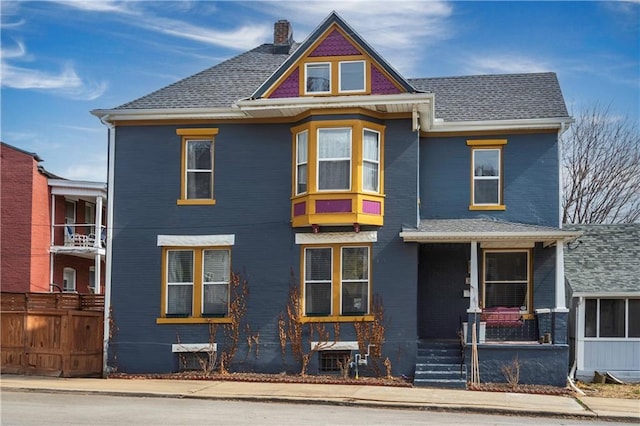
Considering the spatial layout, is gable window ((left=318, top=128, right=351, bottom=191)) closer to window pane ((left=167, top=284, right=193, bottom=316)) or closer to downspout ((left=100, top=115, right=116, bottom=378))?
window pane ((left=167, top=284, right=193, bottom=316))

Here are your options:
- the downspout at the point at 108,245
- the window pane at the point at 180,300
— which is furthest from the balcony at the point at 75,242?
the window pane at the point at 180,300

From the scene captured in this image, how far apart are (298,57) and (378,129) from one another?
2673mm

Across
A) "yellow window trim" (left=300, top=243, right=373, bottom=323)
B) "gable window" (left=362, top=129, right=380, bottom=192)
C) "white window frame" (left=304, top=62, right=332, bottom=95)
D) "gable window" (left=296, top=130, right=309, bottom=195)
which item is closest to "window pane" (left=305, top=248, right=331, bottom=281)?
A: "yellow window trim" (left=300, top=243, right=373, bottom=323)

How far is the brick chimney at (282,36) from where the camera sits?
1008 inches

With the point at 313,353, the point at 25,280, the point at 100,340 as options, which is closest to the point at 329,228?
the point at 313,353

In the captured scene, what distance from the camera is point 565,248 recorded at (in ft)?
80.7

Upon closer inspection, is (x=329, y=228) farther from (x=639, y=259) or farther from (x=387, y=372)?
(x=639, y=259)

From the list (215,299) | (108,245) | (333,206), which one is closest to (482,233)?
(333,206)

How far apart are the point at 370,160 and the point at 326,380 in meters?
5.46

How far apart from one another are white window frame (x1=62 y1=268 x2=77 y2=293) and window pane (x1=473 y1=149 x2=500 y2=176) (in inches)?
698

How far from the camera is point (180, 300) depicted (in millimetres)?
22250

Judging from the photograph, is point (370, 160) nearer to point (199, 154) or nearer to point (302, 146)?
point (302, 146)

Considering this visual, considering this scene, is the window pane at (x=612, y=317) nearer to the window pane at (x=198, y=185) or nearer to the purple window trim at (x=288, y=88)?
the purple window trim at (x=288, y=88)

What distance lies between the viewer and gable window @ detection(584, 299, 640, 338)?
22.8 metres
